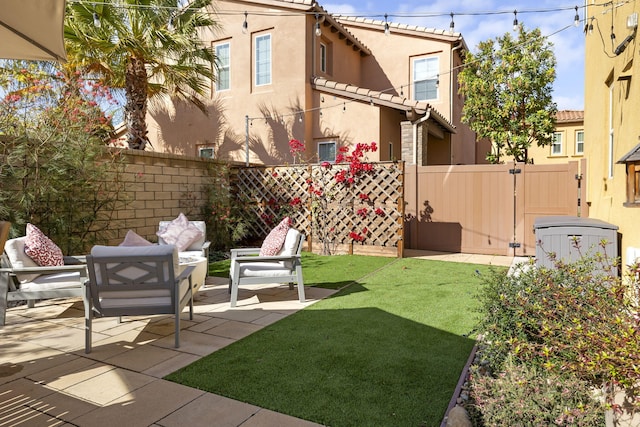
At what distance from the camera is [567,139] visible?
1969 cm

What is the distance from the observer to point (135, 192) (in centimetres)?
741

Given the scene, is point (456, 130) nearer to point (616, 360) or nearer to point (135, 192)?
point (135, 192)

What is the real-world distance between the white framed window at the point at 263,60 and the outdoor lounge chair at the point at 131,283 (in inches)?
351

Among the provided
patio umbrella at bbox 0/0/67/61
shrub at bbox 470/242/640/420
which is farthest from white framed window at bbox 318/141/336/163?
patio umbrella at bbox 0/0/67/61

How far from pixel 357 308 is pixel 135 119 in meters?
6.71

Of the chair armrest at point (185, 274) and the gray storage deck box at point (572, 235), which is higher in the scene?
the gray storage deck box at point (572, 235)

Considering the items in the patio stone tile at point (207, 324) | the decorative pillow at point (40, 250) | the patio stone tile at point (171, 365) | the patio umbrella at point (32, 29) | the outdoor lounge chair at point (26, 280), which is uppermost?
the patio umbrella at point (32, 29)

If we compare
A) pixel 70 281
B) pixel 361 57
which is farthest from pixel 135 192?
pixel 361 57

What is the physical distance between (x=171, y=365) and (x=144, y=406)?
2.16ft

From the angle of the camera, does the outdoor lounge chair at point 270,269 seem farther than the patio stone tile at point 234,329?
Yes

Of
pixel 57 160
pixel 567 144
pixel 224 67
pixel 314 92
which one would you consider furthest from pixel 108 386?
pixel 567 144

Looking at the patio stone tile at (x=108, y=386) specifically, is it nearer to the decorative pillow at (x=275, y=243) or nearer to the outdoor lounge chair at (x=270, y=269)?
the outdoor lounge chair at (x=270, y=269)

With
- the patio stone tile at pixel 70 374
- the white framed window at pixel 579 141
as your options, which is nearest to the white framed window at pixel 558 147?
the white framed window at pixel 579 141

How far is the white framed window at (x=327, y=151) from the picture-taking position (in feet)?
36.7
